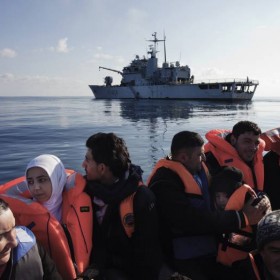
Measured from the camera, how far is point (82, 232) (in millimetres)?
2516

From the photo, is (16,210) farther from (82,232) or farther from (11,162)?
(11,162)

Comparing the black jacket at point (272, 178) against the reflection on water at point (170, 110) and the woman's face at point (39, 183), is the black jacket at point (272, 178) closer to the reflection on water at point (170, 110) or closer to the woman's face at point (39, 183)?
the woman's face at point (39, 183)

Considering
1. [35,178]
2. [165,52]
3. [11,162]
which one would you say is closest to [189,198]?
[35,178]

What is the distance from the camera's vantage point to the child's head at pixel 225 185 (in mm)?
2904

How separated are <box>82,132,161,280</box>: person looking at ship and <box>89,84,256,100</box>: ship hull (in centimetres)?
5791

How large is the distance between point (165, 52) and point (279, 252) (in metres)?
76.8

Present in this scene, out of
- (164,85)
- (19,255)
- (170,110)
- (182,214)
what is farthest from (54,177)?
(164,85)

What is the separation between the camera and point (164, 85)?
6266cm

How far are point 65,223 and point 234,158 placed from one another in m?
2.17

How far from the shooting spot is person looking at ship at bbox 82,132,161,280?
2.61 meters

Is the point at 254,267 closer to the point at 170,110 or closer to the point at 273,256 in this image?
the point at 273,256

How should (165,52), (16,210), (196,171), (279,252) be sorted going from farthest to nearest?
(165,52), (196,171), (16,210), (279,252)

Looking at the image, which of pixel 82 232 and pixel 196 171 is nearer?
pixel 82 232

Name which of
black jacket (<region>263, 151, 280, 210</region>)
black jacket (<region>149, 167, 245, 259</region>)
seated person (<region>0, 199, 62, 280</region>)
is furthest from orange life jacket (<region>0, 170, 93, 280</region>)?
black jacket (<region>263, 151, 280, 210</region>)
